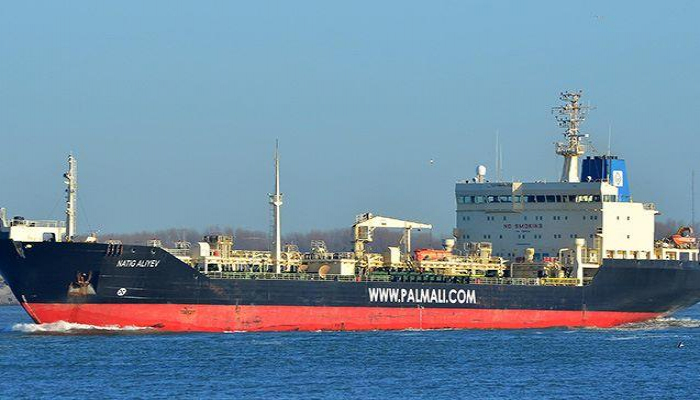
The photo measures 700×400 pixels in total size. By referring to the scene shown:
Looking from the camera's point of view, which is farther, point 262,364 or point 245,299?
point 245,299

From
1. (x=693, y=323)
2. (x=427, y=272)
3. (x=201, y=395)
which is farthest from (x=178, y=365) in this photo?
(x=693, y=323)

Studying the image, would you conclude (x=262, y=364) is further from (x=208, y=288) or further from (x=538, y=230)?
(x=538, y=230)

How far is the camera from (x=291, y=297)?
5088 cm

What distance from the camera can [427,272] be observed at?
2169 inches

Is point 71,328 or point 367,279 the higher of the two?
point 367,279

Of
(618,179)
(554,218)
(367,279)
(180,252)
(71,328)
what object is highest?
(618,179)

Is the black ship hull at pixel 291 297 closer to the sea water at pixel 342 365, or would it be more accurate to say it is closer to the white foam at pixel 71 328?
the white foam at pixel 71 328

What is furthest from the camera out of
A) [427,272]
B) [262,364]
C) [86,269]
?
[427,272]

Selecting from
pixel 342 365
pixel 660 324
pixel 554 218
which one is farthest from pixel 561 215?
pixel 342 365

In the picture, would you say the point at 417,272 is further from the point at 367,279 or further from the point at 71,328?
the point at 71,328

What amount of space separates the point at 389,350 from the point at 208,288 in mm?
7384

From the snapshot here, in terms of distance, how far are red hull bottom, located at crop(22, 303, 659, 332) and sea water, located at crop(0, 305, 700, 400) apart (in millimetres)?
499

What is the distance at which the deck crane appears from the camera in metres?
55.7

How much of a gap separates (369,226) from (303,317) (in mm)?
6411
